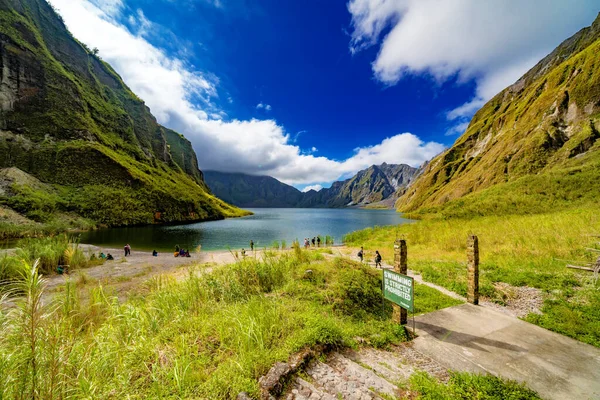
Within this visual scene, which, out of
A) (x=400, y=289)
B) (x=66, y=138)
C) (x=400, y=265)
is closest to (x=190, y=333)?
(x=400, y=289)

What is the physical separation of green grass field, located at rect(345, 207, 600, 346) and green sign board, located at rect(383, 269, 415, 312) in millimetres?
4962

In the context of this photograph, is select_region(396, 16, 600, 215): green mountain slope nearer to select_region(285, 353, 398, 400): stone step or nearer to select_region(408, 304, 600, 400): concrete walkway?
select_region(408, 304, 600, 400): concrete walkway

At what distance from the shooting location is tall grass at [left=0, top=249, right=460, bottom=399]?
3.13 m

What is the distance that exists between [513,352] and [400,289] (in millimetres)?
3055

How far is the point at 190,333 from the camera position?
18.0 feet

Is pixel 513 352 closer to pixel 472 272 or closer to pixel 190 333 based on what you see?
pixel 472 272

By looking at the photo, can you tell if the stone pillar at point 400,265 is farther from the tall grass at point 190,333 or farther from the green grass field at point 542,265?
the green grass field at point 542,265

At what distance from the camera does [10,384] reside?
9.46 ft

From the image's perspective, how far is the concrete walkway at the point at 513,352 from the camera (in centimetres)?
498

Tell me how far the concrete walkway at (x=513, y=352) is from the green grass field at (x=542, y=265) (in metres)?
1.04

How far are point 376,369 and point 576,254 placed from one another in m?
16.5

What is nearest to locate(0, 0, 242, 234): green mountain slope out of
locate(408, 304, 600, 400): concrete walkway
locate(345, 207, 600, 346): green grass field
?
locate(408, 304, 600, 400): concrete walkway

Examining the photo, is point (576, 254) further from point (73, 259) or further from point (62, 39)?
point (62, 39)

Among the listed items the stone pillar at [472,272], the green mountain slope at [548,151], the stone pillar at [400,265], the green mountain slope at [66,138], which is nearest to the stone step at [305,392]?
the stone pillar at [400,265]
